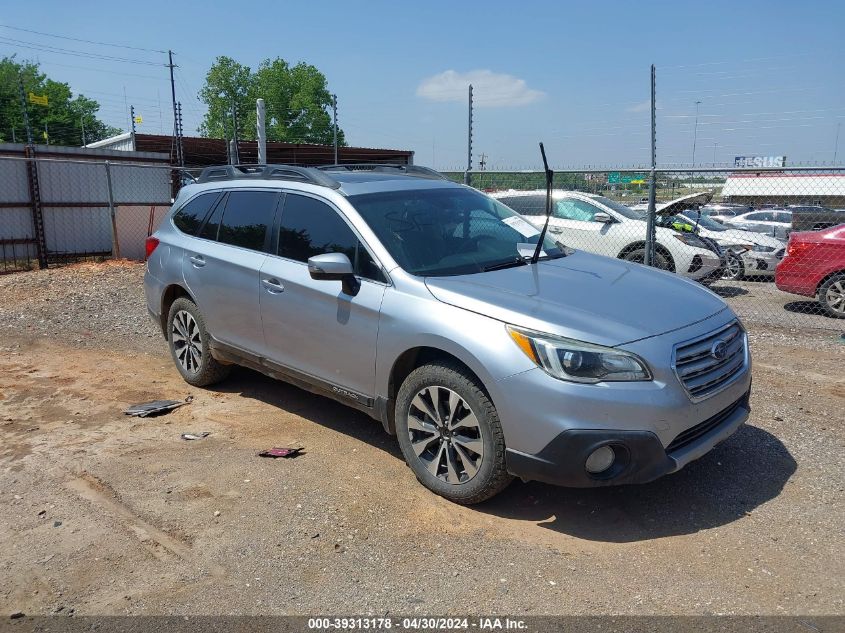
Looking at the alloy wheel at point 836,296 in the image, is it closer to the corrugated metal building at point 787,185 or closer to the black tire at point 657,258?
the black tire at point 657,258

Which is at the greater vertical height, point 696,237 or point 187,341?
point 696,237

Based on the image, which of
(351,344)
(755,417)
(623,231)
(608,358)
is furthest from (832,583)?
(623,231)

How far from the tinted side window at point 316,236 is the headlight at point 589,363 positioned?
49.3 inches

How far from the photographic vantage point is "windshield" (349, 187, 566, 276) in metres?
4.32

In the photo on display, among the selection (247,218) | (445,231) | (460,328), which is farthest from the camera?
(247,218)

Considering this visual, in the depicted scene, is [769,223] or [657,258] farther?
[769,223]

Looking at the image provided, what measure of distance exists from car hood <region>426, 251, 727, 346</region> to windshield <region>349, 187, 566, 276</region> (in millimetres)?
194

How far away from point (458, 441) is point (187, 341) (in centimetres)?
317

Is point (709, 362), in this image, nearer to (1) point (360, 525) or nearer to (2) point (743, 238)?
(1) point (360, 525)

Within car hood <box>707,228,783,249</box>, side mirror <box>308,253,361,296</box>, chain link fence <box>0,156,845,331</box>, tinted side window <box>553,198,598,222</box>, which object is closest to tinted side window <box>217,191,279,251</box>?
side mirror <box>308,253,361,296</box>

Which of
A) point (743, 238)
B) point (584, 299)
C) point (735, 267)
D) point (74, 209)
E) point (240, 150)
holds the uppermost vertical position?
point (240, 150)

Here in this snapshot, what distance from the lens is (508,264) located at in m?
4.49

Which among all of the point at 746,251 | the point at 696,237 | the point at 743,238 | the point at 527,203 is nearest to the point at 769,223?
the point at 743,238

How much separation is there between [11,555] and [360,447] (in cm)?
210
